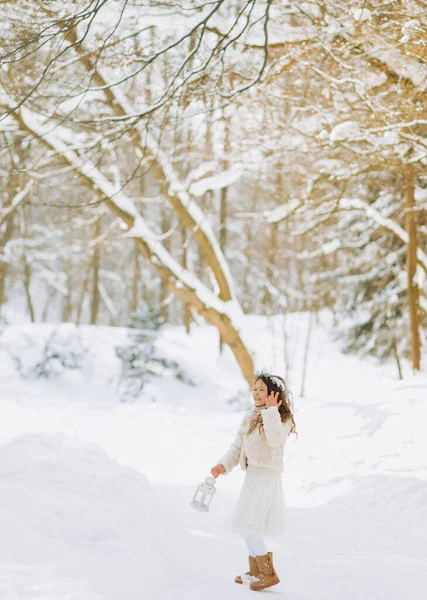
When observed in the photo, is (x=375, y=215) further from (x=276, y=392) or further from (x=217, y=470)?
(x=217, y=470)

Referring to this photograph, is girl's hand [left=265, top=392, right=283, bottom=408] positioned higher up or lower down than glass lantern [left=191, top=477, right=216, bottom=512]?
higher up

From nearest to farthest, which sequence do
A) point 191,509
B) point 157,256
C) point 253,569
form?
point 253,569
point 191,509
point 157,256

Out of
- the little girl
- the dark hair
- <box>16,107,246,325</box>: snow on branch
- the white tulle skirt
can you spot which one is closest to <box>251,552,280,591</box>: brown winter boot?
the little girl

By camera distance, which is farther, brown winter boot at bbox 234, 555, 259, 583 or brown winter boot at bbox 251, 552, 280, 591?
brown winter boot at bbox 234, 555, 259, 583

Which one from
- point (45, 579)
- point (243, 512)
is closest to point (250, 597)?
point (243, 512)

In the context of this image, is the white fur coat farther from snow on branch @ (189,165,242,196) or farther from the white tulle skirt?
snow on branch @ (189,165,242,196)

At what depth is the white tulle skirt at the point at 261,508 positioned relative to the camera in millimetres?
3635

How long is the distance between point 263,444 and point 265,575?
0.78 meters

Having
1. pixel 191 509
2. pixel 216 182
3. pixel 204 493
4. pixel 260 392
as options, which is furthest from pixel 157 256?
pixel 204 493

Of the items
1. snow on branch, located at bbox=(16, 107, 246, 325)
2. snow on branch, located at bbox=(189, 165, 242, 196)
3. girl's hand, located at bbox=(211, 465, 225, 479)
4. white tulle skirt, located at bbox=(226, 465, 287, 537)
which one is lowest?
white tulle skirt, located at bbox=(226, 465, 287, 537)

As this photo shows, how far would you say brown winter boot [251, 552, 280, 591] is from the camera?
3.62 meters

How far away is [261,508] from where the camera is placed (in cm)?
364

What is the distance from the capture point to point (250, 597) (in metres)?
3.50

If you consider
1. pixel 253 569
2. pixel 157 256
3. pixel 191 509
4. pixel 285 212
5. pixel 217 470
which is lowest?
pixel 191 509
